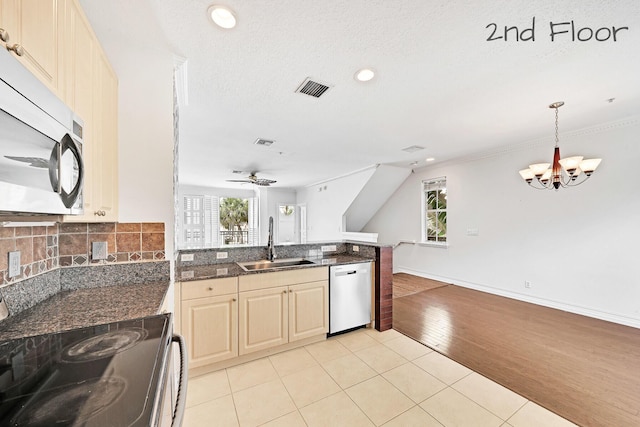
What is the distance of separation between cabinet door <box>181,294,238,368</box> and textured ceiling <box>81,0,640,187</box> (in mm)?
1895

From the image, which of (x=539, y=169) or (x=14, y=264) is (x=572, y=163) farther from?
(x=14, y=264)

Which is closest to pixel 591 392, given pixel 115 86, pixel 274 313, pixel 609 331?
pixel 609 331

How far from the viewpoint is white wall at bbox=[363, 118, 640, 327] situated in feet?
10.4

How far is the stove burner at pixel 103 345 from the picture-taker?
2.81ft

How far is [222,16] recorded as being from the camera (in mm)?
1461

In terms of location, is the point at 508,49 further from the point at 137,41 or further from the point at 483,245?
the point at 483,245

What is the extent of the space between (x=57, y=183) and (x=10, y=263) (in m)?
0.65

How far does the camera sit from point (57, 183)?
857mm

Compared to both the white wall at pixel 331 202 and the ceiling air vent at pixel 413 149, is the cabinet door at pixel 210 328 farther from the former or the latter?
the white wall at pixel 331 202

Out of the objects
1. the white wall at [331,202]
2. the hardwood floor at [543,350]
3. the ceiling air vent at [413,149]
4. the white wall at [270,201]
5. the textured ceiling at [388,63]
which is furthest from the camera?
the white wall at [270,201]

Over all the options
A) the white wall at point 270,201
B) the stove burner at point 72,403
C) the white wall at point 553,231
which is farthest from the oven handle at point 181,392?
the white wall at point 270,201

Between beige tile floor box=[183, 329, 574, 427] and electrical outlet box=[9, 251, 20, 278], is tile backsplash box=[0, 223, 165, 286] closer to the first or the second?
electrical outlet box=[9, 251, 20, 278]

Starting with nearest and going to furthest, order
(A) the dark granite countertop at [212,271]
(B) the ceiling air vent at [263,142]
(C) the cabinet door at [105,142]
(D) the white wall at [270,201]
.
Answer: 1. (C) the cabinet door at [105,142]
2. (A) the dark granite countertop at [212,271]
3. (B) the ceiling air vent at [263,142]
4. (D) the white wall at [270,201]

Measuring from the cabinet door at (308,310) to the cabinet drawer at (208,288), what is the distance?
0.60 meters
